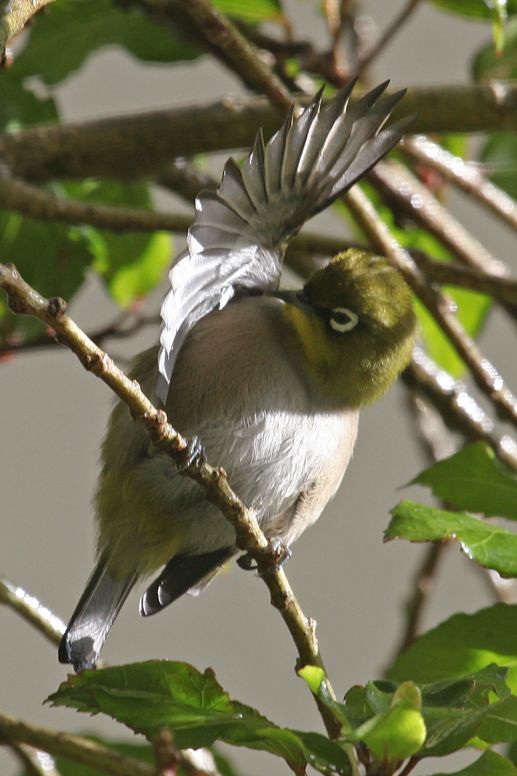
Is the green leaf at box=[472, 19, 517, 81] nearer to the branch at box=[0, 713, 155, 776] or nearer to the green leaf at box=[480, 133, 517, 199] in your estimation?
the green leaf at box=[480, 133, 517, 199]

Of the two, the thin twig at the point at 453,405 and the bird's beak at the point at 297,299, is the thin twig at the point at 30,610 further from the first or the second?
the thin twig at the point at 453,405

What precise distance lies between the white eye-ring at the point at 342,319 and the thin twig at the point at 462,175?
696mm

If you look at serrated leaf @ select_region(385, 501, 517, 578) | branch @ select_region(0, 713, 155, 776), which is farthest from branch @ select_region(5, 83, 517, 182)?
branch @ select_region(0, 713, 155, 776)

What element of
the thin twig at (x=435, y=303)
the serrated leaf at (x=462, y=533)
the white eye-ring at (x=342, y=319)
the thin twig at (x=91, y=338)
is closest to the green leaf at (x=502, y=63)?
the thin twig at (x=435, y=303)

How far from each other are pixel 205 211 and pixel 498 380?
82 cm

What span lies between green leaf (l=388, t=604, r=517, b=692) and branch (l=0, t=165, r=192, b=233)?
882 mm

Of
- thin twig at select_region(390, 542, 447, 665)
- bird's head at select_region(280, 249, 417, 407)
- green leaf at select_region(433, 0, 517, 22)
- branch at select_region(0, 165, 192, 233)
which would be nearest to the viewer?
bird's head at select_region(280, 249, 417, 407)

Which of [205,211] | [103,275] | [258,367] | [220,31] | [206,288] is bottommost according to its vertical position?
[103,275]

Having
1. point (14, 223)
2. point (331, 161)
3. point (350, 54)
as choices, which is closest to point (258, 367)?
point (331, 161)

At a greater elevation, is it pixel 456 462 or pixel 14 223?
pixel 456 462

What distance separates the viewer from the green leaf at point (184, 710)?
0.91 m

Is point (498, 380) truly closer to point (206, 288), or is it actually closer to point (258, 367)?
point (258, 367)

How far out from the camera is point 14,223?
76.0 inches

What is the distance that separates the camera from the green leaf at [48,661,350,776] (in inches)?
35.9
